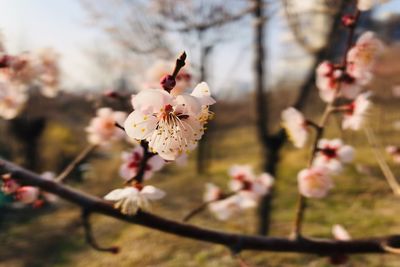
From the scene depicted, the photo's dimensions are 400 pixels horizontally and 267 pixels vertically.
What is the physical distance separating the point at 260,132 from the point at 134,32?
4.13 meters

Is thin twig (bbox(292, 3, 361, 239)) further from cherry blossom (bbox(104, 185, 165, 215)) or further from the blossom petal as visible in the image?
the blossom petal

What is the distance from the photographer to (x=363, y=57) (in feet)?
3.98

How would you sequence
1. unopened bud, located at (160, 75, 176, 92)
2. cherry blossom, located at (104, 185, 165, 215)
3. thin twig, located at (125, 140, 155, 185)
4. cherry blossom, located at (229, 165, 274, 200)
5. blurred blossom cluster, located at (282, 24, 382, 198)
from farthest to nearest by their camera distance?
cherry blossom, located at (229, 165, 274, 200)
blurred blossom cluster, located at (282, 24, 382, 198)
cherry blossom, located at (104, 185, 165, 215)
thin twig, located at (125, 140, 155, 185)
unopened bud, located at (160, 75, 176, 92)

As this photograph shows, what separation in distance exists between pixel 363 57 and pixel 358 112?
0.17 meters

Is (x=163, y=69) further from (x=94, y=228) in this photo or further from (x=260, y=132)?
(x=94, y=228)

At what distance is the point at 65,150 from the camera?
796cm

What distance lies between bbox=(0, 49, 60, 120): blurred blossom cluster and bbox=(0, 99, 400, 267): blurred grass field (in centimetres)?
140

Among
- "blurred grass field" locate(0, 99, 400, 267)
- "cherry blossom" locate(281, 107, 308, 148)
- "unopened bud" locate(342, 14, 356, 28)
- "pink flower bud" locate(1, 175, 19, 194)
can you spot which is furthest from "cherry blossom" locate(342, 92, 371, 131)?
"blurred grass field" locate(0, 99, 400, 267)

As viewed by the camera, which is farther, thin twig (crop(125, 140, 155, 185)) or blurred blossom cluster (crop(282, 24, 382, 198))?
blurred blossom cluster (crop(282, 24, 382, 198))

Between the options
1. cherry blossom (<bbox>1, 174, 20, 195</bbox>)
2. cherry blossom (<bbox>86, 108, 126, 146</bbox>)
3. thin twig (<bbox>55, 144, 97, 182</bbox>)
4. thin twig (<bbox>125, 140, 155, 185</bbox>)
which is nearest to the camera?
thin twig (<bbox>125, 140, 155, 185</bbox>)

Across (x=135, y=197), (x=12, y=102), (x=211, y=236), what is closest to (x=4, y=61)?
(x=12, y=102)

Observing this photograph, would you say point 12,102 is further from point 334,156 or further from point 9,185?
point 334,156

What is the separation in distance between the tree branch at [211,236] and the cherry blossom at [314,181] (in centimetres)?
26

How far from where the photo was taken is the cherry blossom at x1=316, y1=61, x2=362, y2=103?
4.03ft
